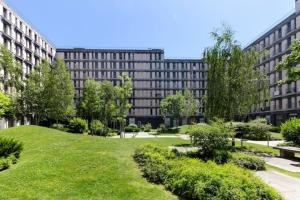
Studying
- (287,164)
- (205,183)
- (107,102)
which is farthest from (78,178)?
(107,102)

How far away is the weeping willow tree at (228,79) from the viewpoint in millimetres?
23766

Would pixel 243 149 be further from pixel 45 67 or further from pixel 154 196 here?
pixel 45 67

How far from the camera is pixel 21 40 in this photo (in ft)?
196

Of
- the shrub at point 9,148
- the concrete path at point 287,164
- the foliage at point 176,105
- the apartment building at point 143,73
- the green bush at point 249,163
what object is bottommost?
the concrete path at point 287,164

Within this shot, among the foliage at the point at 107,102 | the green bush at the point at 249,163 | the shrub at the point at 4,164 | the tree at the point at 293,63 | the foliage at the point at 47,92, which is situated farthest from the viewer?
the foliage at the point at 107,102

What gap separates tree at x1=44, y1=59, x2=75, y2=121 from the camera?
4972 centimetres

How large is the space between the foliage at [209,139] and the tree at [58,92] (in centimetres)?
3927

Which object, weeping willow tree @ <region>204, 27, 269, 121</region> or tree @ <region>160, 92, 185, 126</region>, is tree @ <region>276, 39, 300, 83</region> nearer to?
weeping willow tree @ <region>204, 27, 269, 121</region>

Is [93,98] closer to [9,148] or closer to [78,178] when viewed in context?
[9,148]

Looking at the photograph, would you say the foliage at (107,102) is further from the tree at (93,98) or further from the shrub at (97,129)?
the shrub at (97,129)

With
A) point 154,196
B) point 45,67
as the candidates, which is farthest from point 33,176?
point 45,67

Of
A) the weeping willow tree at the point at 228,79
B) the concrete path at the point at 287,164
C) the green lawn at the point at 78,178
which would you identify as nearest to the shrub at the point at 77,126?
the weeping willow tree at the point at 228,79

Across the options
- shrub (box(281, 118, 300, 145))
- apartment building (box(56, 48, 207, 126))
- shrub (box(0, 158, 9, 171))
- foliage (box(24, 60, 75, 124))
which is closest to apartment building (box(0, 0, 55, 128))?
foliage (box(24, 60, 75, 124))

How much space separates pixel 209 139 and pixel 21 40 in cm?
5502
